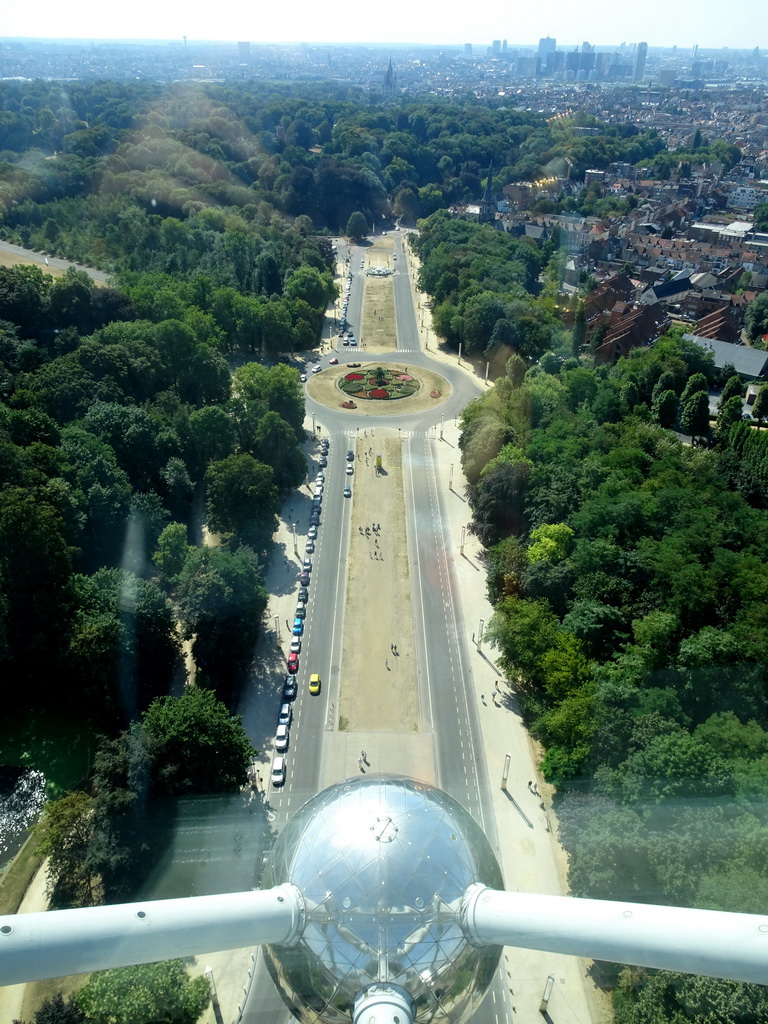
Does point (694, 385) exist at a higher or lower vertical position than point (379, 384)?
higher

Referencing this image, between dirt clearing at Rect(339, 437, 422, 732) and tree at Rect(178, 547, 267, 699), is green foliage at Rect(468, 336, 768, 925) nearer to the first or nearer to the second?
dirt clearing at Rect(339, 437, 422, 732)

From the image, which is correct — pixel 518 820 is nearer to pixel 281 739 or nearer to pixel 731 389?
pixel 281 739

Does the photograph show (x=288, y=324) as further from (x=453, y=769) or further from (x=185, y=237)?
(x=453, y=769)

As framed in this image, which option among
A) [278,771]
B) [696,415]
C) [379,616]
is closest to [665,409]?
[696,415]

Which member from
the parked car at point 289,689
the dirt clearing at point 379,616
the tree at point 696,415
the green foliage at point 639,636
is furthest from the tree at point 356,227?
the parked car at point 289,689

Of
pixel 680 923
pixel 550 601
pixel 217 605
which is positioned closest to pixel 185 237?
pixel 217 605

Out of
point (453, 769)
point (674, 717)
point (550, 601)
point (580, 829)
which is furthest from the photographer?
point (550, 601)

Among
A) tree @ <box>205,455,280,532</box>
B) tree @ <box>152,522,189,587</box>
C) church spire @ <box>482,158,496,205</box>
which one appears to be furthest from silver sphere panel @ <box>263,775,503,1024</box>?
church spire @ <box>482,158,496,205</box>
